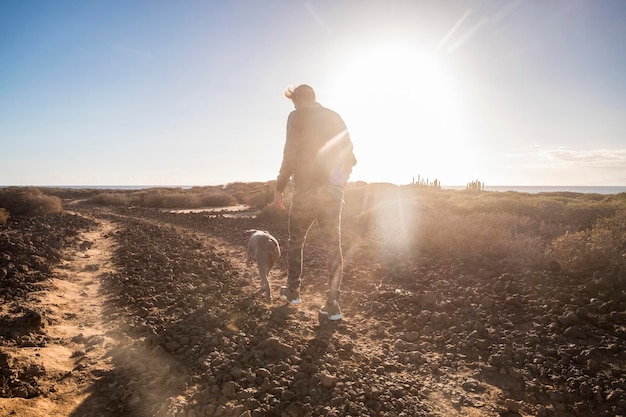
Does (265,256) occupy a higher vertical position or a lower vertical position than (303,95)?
lower

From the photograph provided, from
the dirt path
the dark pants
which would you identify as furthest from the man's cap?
the dirt path

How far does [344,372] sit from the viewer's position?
2.80 metres

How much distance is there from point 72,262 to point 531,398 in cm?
741

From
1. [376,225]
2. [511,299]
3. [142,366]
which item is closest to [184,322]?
[142,366]

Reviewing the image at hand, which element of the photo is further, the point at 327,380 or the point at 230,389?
the point at 327,380

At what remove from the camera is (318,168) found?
12.9ft

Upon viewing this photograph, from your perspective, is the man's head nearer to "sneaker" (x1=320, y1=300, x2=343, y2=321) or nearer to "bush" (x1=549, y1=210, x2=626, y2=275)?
"sneaker" (x1=320, y1=300, x2=343, y2=321)

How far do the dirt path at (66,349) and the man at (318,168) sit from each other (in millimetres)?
2373

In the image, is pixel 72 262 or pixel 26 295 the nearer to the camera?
Result: pixel 26 295

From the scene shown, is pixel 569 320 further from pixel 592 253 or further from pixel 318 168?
pixel 318 168

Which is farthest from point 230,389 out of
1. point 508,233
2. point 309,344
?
point 508,233

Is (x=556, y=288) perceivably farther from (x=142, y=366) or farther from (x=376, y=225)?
(x=376, y=225)

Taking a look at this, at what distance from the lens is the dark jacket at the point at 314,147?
3918mm

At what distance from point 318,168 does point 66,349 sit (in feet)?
10.1
